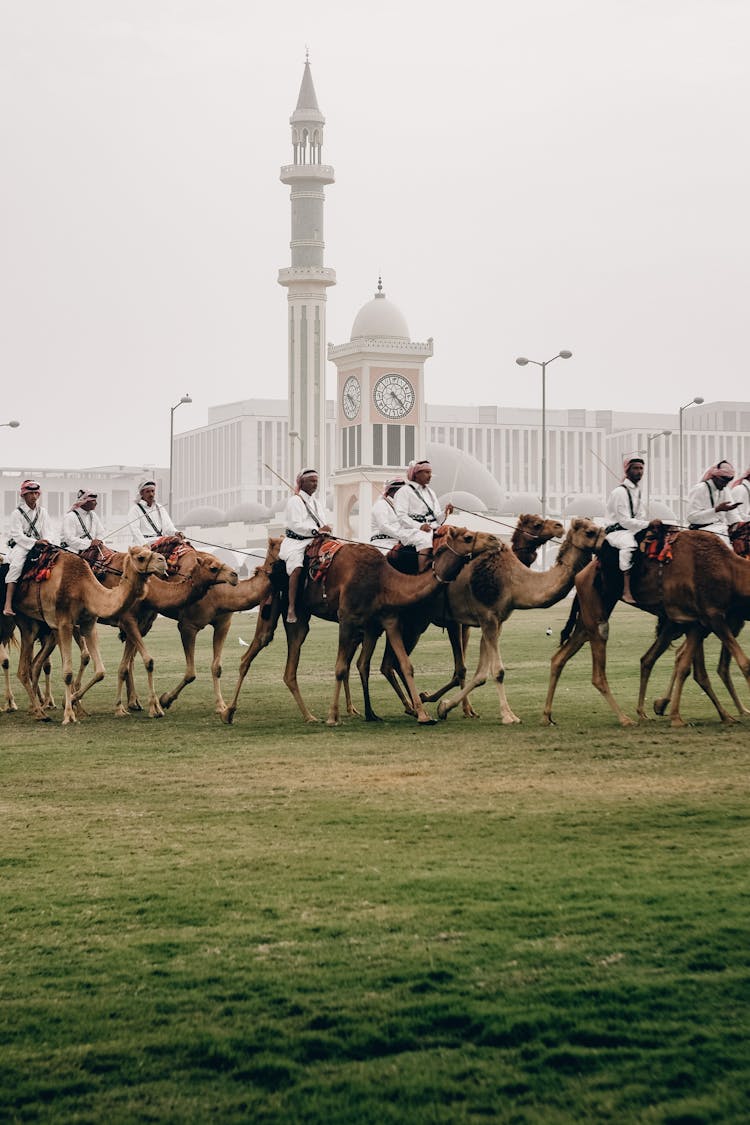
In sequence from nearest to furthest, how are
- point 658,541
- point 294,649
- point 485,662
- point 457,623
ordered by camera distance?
point 658,541 → point 485,662 → point 457,623 → point 294,649

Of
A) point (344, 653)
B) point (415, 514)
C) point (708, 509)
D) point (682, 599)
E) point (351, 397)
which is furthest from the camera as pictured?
point (351, 397)

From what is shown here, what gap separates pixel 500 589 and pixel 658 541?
5.53 ft

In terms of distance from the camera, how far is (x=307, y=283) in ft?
403

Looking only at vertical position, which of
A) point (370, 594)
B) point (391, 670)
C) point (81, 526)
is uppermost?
point (81, 526)

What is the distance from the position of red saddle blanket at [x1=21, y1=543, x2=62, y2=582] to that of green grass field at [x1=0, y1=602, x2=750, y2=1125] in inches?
178

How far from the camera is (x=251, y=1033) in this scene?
6398mm

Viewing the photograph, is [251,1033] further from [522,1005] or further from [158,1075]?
[522,1005]

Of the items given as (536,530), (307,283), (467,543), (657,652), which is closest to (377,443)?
(307,283)

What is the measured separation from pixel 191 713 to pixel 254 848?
9417 millimetres

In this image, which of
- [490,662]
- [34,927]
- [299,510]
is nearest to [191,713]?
[299,510]

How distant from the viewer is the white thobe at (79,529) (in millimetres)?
20328

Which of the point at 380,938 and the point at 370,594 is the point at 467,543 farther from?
the point at 380,938

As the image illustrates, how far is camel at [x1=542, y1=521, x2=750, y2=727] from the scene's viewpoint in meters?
16.1

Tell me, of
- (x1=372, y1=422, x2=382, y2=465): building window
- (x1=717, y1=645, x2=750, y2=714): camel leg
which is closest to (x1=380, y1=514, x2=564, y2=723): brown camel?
(x1=717, y1=645, x2=750, y2=714): camel leg
